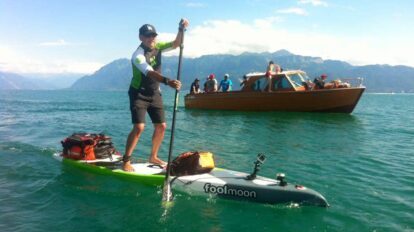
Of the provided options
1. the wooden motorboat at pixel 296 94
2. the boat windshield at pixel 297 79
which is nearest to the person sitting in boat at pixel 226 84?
the wooden motorboat at pixel 296 94

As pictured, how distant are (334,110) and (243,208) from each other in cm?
2092

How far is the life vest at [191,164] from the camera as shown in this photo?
8.31 m

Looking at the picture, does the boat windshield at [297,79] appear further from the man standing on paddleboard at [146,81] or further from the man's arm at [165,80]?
the man's arm at [165,80]

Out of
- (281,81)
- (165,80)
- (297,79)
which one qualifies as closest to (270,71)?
(281,81)

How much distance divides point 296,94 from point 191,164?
19.0 m

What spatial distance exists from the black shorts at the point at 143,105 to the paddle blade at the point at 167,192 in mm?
1465

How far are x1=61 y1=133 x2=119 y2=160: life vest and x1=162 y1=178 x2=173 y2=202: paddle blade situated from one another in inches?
103

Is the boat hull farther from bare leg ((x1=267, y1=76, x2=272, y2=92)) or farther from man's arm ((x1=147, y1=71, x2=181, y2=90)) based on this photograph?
man's arm ((x1=147, y1=71, x2=181, y2=90))

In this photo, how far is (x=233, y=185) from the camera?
7652 millimetres

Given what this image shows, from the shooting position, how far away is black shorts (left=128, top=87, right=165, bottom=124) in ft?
27.4

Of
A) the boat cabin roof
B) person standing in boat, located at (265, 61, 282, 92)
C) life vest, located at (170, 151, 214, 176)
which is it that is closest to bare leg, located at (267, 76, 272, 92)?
person standing in boat, located at (265, 61, 282, 92)

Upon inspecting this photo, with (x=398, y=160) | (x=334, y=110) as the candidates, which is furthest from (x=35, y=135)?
(x=334, y=110)

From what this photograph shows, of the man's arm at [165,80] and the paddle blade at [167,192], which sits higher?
the man's arm at [165,80]

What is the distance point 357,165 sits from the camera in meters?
11.0
